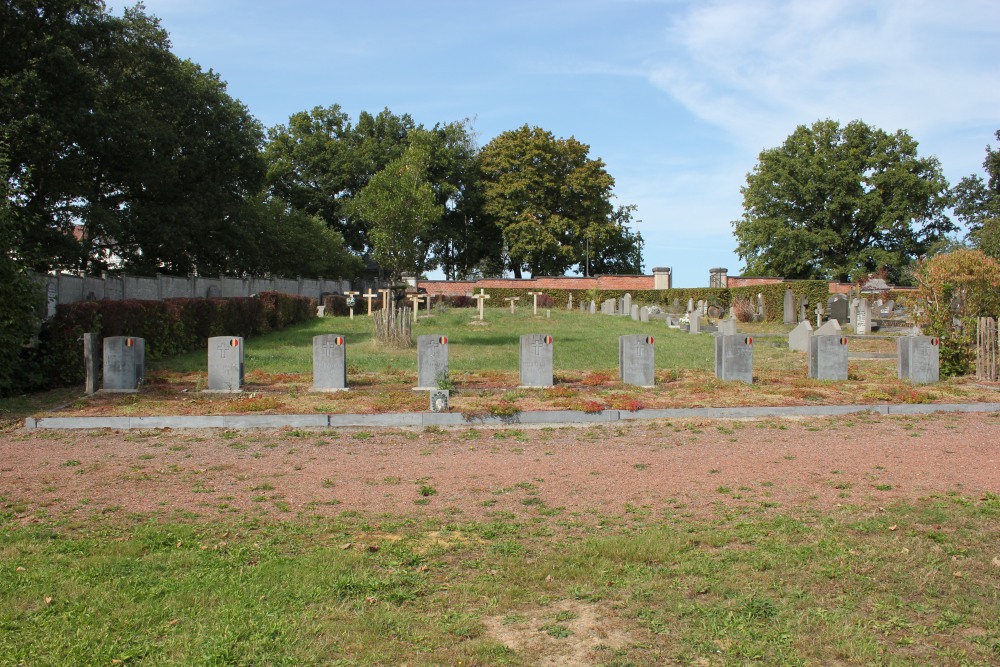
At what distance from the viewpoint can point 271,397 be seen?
12875 mm

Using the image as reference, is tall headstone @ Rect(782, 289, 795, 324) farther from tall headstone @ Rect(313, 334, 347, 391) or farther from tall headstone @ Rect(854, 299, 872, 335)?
tall headstone @ Rect(313, 334, 347, 391)

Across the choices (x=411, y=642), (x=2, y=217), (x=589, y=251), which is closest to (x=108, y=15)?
(x=2, y=217)

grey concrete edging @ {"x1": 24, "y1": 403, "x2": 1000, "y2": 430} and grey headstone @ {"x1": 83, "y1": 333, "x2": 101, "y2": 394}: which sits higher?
grey headstone @ {"x1": 83, "y1": 333, "x2": 101, "y2": 394}

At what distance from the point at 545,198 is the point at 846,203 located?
904 inches

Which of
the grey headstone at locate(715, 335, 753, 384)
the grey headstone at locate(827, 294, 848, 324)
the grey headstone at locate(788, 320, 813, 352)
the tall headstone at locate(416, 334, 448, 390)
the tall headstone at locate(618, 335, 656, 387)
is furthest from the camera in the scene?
the grey headstone at locate(827, 294, 848, 324)

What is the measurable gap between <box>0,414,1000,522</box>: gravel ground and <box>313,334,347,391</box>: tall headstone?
3205mm

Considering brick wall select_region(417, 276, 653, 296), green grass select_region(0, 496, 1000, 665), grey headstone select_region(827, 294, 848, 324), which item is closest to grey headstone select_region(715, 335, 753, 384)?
green grass select_region(0, 496, 1000, 665)

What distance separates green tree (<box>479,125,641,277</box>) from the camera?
64.1 m

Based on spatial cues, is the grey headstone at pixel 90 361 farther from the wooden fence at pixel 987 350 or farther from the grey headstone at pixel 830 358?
the wooden fence at pixel 987 350

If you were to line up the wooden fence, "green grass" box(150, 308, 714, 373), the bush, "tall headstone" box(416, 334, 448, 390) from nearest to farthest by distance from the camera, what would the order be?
"tall headstone" box(416, 334, 448, 390) → the wooden fence → the bush → "green grass" box(150, 308, 714, 373)

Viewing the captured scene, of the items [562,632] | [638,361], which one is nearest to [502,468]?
[562,632]

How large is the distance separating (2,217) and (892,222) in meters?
59.7

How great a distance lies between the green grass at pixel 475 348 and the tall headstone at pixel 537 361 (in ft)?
8.78

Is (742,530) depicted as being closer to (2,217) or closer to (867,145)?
(2,217)
